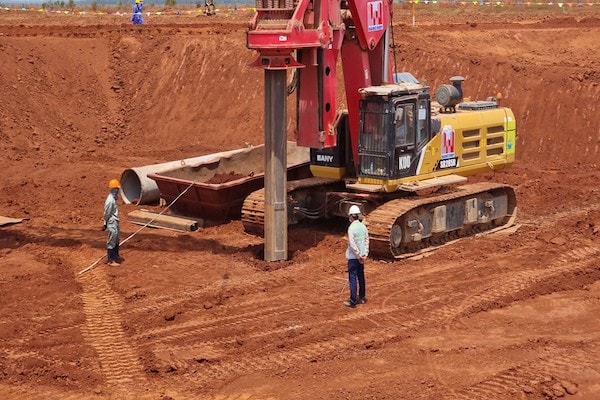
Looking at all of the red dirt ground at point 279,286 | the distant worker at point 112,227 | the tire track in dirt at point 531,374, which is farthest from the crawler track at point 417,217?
the tire track in dirt at point 531,374

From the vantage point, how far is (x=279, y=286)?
1417cm

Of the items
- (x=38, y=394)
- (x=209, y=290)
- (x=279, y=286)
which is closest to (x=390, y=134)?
(x=279, y=286)

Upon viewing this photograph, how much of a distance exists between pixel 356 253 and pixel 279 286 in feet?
5.60

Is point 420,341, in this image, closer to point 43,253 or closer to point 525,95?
point 43,253

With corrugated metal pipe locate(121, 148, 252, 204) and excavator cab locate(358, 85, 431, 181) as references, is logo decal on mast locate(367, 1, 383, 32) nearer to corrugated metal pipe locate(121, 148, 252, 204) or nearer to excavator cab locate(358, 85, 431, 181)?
excavator cab locate(358, 85, 431, 181)

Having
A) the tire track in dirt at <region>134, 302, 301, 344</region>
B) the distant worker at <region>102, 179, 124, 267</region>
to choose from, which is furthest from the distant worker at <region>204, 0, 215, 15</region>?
the tire track in dirt at <region>134, 302, 301, 344</region>

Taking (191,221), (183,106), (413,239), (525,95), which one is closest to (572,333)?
(413,239)

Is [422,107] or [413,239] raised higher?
[422,107]

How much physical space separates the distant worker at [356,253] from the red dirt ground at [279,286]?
9.3 inches

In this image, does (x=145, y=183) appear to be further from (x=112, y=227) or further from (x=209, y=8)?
(x=209, y=8)

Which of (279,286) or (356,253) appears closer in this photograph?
(356,253)

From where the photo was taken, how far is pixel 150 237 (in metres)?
17.2

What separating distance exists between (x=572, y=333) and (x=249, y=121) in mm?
17183

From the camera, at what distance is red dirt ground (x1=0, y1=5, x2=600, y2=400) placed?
10805 millimetres
